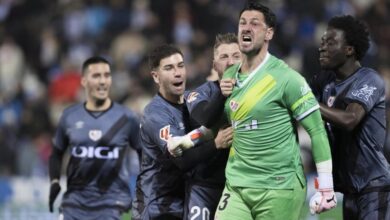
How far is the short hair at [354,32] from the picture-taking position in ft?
23.7

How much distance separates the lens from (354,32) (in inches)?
284

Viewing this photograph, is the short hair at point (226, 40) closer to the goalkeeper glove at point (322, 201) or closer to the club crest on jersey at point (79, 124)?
the goalkeeper glove at point (322, 201)

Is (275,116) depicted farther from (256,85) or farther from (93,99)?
(93,99)

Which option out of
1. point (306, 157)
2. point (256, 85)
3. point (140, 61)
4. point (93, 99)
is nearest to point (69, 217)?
point (93, 99)

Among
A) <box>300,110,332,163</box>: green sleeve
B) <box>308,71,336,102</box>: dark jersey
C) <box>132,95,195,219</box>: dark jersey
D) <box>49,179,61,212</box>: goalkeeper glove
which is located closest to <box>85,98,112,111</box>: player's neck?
<box>49,179,61,212</box>: goalkeeper glove

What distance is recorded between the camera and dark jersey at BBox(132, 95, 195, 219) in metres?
7.37

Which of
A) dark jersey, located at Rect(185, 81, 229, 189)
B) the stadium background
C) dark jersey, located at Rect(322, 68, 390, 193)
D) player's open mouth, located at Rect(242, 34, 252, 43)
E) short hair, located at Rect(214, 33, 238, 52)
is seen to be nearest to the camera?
player's open mouth, located at Rect(242, 34, 252, 43)

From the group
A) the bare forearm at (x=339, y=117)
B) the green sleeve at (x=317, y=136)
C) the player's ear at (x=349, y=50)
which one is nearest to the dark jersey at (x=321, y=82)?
the player's ear at (x=349, y=50)

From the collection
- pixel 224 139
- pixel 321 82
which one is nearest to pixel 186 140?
pixel 224 139

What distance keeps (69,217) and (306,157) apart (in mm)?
4945

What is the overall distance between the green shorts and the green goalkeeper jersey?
1.7 inches

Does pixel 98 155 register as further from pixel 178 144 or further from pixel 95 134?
pixel 178 144

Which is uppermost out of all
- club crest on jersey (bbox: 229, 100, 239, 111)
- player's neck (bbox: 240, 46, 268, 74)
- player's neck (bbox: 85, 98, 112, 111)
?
player's neck (bbox: 240, 46, 268, 74)

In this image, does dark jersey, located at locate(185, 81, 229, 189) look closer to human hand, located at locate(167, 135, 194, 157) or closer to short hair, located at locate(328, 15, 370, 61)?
human hand, located at locate(167, 135, 194, 157)
